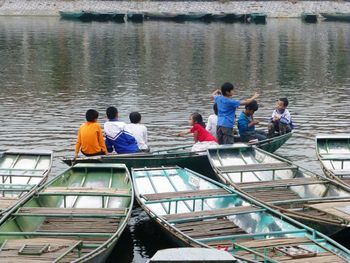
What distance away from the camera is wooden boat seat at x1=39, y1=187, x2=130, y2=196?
476 inches

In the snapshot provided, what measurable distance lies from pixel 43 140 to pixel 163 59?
2155 centimetres

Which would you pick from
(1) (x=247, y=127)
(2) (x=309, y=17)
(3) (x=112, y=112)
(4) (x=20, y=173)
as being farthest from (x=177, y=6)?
(4) (x=20, y=173)

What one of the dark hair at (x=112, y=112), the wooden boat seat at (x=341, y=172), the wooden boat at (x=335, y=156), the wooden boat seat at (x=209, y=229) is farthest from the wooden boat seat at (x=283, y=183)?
the dark hair at (x=112, y=112)

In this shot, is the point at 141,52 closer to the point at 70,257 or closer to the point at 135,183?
the point at 135,183

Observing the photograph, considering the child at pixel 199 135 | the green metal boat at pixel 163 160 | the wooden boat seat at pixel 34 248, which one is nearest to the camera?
the wooden boat seat at pixel 34 248

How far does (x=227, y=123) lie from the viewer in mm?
15906

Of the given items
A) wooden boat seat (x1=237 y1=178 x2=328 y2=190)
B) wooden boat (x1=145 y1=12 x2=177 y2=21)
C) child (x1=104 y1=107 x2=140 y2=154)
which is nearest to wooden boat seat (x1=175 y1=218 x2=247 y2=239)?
wooden boat seat (x1=237 y1=178 x2=328 y2=190)

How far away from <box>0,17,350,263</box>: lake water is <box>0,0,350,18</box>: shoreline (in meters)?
13.7

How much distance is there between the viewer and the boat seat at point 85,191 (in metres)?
12.1

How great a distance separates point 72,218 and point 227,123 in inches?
228

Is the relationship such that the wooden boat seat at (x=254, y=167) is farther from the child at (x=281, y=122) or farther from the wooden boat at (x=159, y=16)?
the wooden boat at (x=159, y=16)

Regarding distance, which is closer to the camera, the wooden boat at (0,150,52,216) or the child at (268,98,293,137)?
the wooden boat at (0,150,52,216)

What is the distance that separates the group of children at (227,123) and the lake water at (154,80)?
1483 mm

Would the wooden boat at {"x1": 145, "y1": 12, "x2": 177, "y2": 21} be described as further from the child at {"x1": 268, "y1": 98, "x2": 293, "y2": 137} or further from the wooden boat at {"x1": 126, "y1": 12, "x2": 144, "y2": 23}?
the child at {"x1": 268, "y1": 98, "x2": 293, "y2": 137}
